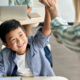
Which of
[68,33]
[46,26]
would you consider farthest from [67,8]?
[68,33]

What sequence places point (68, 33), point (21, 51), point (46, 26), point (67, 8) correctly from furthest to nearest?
point (67, 8), point (21, 51), point (46, 26), point (68, 33)

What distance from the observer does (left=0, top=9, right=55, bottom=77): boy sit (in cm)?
93

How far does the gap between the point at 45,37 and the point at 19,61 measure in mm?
303

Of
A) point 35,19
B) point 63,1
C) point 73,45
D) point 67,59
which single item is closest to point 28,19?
point 35,19

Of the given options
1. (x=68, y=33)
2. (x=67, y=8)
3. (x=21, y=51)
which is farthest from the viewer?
(x=67, y=8)

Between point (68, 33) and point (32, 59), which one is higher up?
point (68, 33)

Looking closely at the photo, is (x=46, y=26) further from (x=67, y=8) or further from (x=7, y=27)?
(x=67, y=8)

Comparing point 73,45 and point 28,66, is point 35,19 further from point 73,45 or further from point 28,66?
point 73,45

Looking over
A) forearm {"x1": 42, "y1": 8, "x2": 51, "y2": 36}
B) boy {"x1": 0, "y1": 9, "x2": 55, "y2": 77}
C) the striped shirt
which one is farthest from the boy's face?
the striped shirt

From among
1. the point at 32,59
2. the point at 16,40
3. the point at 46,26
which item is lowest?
the point at 32,59

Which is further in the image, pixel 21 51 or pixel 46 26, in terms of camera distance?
pixel 21 51

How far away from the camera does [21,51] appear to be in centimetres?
100

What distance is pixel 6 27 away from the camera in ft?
3.08

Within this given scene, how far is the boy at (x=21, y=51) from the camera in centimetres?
93
